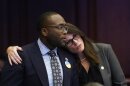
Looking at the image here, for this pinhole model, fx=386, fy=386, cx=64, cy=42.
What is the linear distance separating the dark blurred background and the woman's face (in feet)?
3.06

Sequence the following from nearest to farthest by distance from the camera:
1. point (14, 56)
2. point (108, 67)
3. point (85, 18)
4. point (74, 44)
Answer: point (14, 56)
point (74, 44)
point (108, 67)
point (85, 18)

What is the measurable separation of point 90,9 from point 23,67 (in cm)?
122

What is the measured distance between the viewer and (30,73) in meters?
2.18

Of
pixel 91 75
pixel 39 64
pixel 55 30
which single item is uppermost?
pixel 55 30

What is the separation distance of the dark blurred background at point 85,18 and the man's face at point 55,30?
1.00 m

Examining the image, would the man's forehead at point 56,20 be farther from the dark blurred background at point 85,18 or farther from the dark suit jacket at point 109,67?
the dark blurred background at point 85,18

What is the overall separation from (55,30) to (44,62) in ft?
0.65

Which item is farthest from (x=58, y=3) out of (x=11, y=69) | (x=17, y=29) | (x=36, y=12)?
(x=11, y=69)

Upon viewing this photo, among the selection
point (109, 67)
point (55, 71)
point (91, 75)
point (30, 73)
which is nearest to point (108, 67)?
point (109, 67)

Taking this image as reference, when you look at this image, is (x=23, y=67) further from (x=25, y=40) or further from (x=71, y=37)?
(x=25, y=40)

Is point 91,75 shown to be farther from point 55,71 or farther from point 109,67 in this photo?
point 55,71

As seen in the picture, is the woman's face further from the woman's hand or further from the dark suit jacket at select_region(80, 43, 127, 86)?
the woman's hand

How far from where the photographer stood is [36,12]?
3252 millimetres

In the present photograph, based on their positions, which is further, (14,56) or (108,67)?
(108,67)
